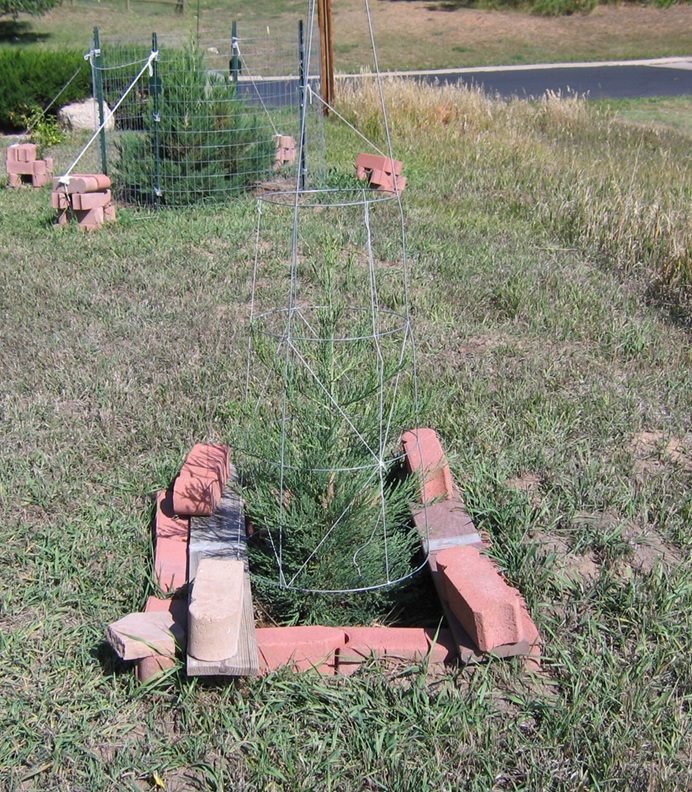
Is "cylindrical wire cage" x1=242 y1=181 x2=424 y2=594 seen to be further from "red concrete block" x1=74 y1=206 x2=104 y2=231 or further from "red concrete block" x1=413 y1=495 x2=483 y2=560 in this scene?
"red concrete block" x1=74 y1=206 x2=104 y2=231

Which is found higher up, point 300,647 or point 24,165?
point 24,165

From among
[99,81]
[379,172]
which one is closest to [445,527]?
[379,172]

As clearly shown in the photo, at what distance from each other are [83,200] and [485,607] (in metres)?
5.27

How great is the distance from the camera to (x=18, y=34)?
29.4 metres

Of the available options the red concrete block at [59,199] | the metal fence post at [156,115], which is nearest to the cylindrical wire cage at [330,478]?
the red concrete block at [59,199]

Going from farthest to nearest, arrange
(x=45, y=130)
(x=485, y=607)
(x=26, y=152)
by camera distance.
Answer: (x=45, y=130)
(x=26, y=152)
(x=485, y=607)

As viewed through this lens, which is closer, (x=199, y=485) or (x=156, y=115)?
(x=199, y=485)

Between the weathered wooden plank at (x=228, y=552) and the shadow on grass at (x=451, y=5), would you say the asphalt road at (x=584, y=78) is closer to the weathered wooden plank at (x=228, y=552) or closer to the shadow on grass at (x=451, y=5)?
the weathered wooden plank at (x=228, y=552)

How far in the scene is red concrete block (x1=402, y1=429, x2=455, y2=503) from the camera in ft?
9.37

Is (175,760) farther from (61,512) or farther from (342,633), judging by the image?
(61,512)

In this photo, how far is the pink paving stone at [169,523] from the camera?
2791 millimetres

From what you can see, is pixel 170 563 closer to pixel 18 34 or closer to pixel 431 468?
pixel 431 468

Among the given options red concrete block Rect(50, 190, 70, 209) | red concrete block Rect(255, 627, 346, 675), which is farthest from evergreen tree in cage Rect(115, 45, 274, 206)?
red concrete block Rect(255, 627, 346, 675)

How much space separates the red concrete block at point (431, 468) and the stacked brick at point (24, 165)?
678cm
